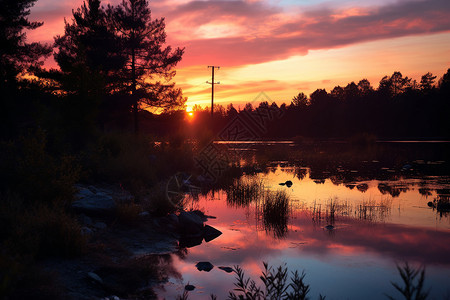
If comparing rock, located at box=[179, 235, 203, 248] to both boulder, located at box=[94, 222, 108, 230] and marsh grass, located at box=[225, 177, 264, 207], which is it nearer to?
boulder, located at box=[94, 222, 108, 230]

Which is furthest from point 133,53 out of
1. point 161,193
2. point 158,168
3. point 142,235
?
point 142,235

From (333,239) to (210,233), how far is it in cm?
328

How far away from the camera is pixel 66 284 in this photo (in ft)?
17.9

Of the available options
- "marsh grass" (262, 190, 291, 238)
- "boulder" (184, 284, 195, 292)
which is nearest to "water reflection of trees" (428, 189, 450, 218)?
"marsh grass" (262, 190, 291, 238)

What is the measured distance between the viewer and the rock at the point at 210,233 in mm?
9578

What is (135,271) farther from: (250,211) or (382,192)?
(382,192)

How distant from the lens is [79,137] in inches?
592

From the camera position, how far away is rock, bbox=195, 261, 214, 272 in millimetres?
7215

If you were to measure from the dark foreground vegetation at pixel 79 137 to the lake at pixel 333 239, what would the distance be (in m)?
0.95

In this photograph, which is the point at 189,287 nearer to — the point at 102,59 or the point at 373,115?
the point at 102,59

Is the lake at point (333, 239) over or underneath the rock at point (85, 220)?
underneath

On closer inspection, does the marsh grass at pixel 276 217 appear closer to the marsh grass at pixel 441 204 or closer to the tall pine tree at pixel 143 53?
the marsh grass at pixel 441 204

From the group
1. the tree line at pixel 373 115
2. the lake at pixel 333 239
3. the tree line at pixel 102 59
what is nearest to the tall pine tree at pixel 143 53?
the tree line at pixel 102 59

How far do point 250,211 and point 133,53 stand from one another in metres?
19.5
